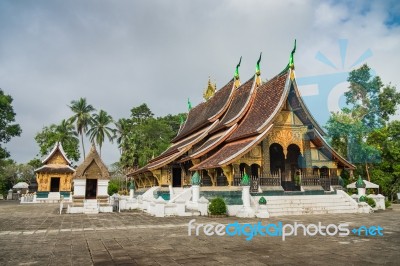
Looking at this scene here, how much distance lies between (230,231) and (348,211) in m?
8.28

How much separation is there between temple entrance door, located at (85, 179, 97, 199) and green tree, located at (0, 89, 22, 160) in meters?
20.7

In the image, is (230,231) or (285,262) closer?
(285,262)

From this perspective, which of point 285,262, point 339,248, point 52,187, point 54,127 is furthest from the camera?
point 54,127

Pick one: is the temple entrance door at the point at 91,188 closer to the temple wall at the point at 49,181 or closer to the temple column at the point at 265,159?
the temple column at the point at 265,159

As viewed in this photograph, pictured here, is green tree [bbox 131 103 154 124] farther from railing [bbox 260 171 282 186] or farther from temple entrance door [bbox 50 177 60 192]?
railing [bbox 260 171 282 186]

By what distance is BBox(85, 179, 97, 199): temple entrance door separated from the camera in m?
17.8

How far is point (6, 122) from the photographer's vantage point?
111 feet

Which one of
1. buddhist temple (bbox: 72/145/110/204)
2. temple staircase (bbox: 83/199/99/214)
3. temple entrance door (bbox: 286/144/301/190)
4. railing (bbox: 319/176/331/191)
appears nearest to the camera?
temple staircase (bbox: 83/199/99/214)

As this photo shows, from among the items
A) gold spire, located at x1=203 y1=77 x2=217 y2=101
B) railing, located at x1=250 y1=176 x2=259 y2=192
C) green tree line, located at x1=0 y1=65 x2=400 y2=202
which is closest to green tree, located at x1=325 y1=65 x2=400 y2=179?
green tree line, located at x1=0 y1=65 x2=400 y2=202

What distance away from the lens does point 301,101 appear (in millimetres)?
15672

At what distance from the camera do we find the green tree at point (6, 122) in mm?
32844

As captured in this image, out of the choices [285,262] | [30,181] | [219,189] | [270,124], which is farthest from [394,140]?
[30,181]

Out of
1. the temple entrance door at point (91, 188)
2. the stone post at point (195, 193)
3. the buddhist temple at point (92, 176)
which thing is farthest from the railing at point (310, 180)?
the temple entrance door at point (91, 188)

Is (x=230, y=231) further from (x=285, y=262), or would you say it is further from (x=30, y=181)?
(x=30, y=181)
